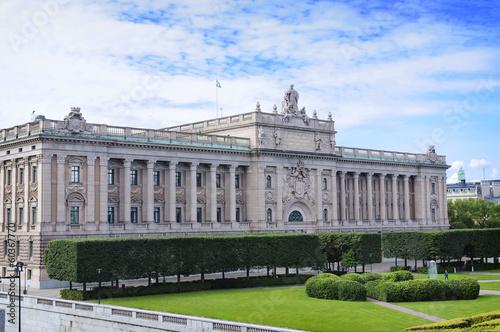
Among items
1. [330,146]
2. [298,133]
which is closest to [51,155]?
[298,133]

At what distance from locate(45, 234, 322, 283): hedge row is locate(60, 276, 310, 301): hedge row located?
1.38m

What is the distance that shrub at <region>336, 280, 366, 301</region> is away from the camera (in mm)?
58000

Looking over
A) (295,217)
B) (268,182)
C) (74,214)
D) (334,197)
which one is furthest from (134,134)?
(334,197)

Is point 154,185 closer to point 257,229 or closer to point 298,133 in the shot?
point 257,229

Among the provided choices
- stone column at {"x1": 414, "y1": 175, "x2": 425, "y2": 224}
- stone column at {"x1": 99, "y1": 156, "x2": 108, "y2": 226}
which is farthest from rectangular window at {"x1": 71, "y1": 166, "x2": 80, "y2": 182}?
stone column at {"x1": 414, "y1": 175, "x2": 425, "y2": 224}

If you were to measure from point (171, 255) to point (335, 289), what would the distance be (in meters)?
18.2

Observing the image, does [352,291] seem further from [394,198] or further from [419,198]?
[419,198]

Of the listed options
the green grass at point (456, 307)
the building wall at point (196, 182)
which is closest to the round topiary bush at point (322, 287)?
the green grass at point (456, 307)

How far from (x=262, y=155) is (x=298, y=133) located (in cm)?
861

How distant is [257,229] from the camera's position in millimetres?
96000

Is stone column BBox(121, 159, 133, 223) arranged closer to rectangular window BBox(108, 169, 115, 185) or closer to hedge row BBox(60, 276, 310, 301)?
rectangular window BBox(108, 169, 115, 185)

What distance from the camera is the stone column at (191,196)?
90012mm

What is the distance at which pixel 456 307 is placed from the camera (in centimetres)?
5347

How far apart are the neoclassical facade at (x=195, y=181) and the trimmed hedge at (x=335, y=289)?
29828 mm
